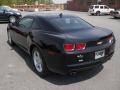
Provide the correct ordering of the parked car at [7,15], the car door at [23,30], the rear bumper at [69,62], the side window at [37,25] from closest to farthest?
the rear bumper at [69,62] < the side window at [37,25] < the car door at [23,30] < the parked car at [7,15]

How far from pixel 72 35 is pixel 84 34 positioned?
306mm

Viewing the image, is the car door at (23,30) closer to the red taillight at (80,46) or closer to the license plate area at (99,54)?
the red taillight at (80,46)

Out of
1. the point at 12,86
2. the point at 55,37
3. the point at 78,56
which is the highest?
the point at 55,37

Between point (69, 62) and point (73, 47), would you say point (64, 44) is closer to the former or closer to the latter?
point (73, 47)

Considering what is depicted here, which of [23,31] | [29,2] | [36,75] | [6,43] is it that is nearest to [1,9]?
[6,43]

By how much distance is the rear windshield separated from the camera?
18.7 feet

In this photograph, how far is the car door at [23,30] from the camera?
21.6ft

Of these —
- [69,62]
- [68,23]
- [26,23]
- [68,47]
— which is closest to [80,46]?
[68,47]

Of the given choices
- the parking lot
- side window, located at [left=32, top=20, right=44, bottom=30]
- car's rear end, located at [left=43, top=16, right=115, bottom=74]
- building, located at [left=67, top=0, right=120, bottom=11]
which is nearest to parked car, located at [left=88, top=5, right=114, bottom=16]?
building, located at [left=67, top=0, right=120, bottom=11]

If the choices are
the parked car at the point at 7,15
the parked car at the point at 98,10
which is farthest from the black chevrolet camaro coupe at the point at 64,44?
the parked car at the point at 98,10

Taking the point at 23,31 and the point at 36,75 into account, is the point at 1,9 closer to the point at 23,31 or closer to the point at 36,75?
the point at 23,31

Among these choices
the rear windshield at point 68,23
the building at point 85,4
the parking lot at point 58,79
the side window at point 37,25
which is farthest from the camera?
the building at point 85,4

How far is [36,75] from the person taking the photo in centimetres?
575

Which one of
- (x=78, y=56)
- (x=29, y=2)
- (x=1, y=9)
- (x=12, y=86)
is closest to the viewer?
(x=78, y=56)
